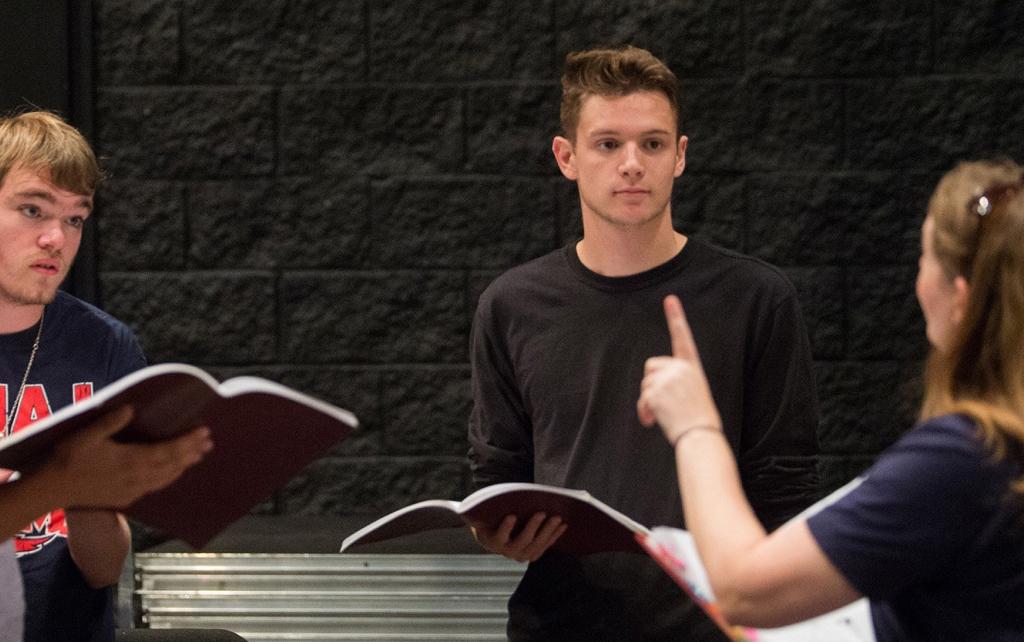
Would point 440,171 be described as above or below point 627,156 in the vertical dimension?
below

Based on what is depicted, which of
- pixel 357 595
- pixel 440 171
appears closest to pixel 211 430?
pixel 357 595

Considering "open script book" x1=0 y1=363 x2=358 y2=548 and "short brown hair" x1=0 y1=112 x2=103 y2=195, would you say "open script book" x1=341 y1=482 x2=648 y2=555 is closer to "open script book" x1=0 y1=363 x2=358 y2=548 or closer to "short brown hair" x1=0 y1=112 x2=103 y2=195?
"open script book" x1=0 y1=363 x2=358 y2=548

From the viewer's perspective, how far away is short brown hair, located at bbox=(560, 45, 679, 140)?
244 cm

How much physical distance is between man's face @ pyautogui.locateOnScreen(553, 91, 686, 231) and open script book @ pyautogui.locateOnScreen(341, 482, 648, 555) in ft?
1.97

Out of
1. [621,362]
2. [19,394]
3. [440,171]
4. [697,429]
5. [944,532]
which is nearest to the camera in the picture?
[944,532]

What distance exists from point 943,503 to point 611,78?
1.25m

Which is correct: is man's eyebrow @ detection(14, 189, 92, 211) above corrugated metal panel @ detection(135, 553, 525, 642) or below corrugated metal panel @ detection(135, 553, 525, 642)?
above

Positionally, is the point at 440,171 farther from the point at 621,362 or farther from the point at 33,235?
the point at 33,235

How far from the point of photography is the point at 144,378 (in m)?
1.47

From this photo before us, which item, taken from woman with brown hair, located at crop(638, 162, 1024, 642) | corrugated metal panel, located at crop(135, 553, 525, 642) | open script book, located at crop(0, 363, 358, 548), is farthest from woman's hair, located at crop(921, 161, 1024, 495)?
corrugated metal panel, located at crop(135, 553, 525, 642)

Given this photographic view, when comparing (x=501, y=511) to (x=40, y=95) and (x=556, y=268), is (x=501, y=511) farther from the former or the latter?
(x=40, y=95)

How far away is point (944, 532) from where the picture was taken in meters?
1.39

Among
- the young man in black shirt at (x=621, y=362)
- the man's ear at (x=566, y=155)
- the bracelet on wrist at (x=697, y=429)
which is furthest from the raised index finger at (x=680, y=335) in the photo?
the man's ear at (x=566, y=155)

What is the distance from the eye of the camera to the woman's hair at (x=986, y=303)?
1.43m
